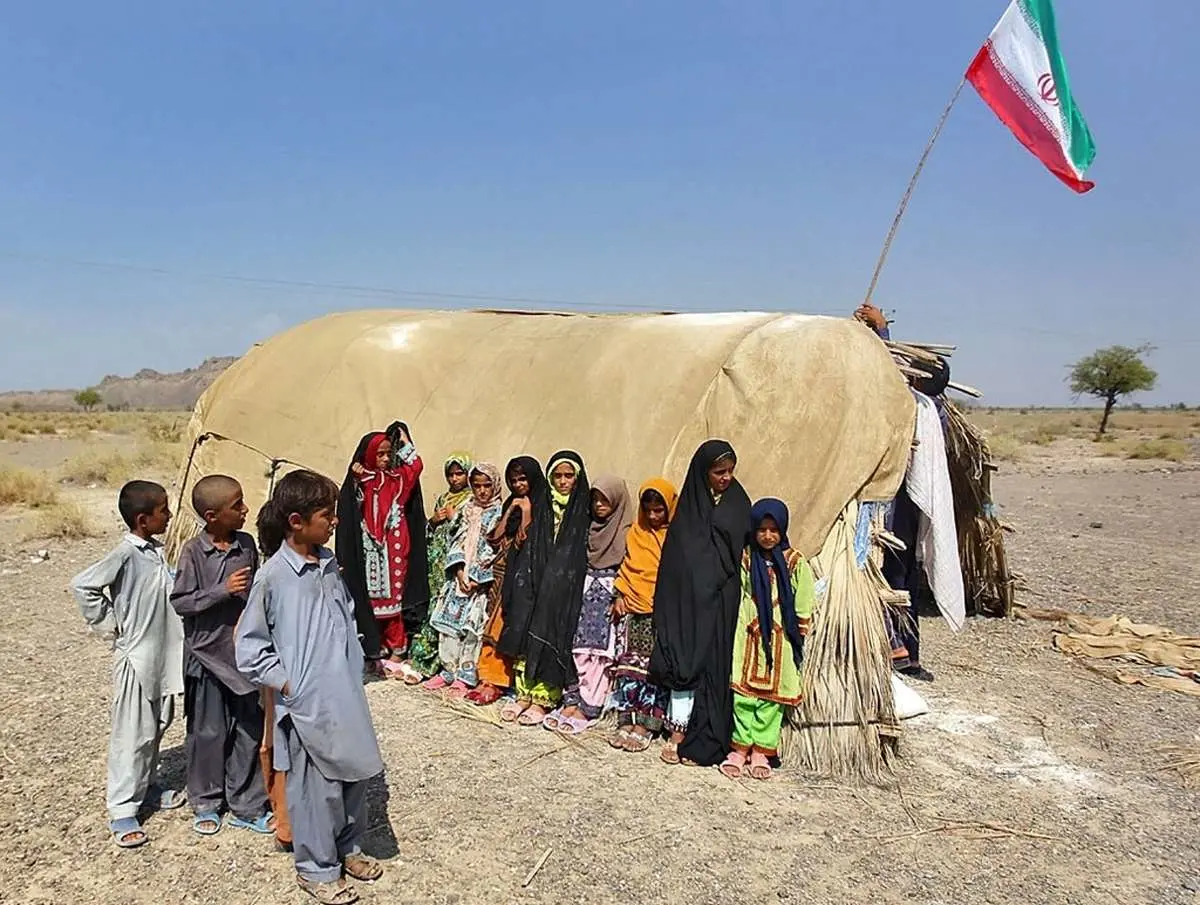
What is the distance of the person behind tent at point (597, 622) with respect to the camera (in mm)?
4836

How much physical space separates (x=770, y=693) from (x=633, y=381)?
2.45m

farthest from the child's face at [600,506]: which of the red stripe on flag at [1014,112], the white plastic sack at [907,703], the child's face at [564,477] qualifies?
the red stripe on flag at [1014,112]

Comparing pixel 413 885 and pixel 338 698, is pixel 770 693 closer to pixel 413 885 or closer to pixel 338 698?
pixel 413 885

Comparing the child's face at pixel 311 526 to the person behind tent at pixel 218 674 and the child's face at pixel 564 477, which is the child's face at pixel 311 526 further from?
the child's face at pixel 564 477

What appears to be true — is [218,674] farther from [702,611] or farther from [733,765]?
[733,765]

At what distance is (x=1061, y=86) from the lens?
576 cm

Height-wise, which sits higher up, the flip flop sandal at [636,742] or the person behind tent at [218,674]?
the person behind tent at [218,674]

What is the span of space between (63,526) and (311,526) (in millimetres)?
8819

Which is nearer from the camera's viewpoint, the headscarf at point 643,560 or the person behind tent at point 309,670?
the person behind tent at point 309,670

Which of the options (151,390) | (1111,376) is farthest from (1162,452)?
(151,390)

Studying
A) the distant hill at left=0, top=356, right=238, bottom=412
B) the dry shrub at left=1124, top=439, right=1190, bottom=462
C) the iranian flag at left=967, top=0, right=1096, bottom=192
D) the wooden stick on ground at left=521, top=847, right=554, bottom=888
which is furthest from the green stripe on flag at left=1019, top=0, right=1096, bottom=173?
the distant hill at left=0, top=356, right=238, bottom=412

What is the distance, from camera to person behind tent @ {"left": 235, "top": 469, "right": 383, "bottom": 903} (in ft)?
9.93

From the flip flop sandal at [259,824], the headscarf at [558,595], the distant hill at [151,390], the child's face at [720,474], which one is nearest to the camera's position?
the flip flop sandal at [259,824]

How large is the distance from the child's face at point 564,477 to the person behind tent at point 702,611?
745mm
